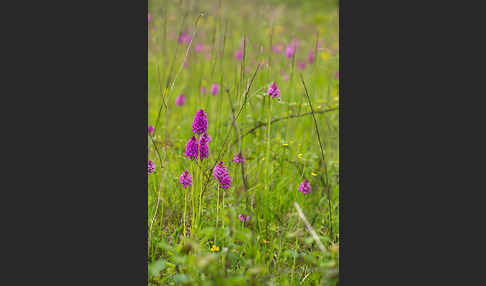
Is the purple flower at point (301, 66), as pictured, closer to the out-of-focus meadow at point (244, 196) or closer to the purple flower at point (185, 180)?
the out-of-focus meadow at point (244, 196)

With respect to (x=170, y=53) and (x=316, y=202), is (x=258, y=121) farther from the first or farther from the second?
(x=170, y=53)

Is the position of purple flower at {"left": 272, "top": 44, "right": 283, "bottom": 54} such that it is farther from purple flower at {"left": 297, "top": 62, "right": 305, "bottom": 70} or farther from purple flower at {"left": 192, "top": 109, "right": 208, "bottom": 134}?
purple flower at {"left": 192, "top": 109, "right": 208, "bottom": 134}

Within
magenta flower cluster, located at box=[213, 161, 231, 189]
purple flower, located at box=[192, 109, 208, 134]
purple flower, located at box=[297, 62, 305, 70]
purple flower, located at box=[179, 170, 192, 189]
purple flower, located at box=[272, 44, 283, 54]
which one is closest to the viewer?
purple flower, located at box=[192, 109, 208, 134]

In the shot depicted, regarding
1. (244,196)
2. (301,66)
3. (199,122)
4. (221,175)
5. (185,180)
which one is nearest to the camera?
(199,122)

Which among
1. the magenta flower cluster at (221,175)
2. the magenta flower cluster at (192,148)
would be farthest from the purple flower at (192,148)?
the magenta flower cluster at (221,175)

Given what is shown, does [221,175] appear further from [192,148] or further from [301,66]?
[301,66]

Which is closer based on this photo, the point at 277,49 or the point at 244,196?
the point at 244,196

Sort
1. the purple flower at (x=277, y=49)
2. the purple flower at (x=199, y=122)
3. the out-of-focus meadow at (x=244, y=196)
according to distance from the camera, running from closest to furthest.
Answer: the out-of-focus meadow at (x=244, y=196), the purple flower at (x=199, y=122), the purple flower at (x=277, y=49)

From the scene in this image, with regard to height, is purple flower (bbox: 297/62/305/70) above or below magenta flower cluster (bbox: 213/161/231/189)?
above

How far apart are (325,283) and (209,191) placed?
953mm

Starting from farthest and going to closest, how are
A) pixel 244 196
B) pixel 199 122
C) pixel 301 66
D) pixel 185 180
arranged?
1. pixel 301 66
2. pixel 244 196
3. pixel 185 180
4. pixel 199 122

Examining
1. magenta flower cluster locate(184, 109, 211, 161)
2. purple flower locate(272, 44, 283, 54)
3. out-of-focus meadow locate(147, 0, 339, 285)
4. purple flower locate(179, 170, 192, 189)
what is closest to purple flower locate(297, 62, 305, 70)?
purple flower locate(272, 44, 283, 54)

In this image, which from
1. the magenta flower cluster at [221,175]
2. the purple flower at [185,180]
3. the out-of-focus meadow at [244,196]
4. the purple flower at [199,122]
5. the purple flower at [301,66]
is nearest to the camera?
the out-of-focus meadow at [244,196]

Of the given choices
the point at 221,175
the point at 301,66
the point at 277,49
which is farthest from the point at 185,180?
the point at 301,66
